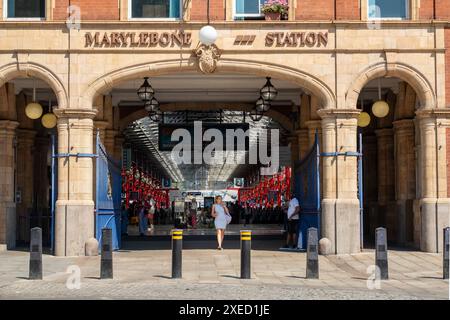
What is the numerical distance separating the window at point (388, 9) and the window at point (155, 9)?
16.2ft

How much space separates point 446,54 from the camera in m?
20.7

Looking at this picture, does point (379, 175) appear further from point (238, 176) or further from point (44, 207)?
point (238, 176)

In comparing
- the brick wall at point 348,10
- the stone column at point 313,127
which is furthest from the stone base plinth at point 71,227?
the brick wall at point 348,10

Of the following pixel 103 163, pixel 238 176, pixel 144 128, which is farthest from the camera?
pixel 238 176

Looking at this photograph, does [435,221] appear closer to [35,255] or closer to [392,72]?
[392,72]

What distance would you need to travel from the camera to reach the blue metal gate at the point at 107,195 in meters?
21.1

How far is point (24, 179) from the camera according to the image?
26.6m

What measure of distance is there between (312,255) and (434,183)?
6.23 metres

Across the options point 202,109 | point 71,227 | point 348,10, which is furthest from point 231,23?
point 202,109

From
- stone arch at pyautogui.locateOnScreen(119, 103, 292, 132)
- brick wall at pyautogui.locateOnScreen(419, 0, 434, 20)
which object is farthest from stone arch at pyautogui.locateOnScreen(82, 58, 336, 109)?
stone arch at pyautogui.locateOnScreen(119, 103, 292, 132)

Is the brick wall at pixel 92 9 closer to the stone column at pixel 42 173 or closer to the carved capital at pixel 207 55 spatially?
the carved capital at pixel 207 55

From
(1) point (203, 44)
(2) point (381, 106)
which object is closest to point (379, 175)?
(2) point (381, 106)

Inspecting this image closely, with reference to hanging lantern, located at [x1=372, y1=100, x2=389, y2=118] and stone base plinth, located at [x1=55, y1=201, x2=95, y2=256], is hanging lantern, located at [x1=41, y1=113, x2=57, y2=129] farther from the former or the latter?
hanging lantern, located at [x1=372, y1=100, x2=389, y2=118]

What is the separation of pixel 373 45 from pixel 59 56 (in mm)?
7823
